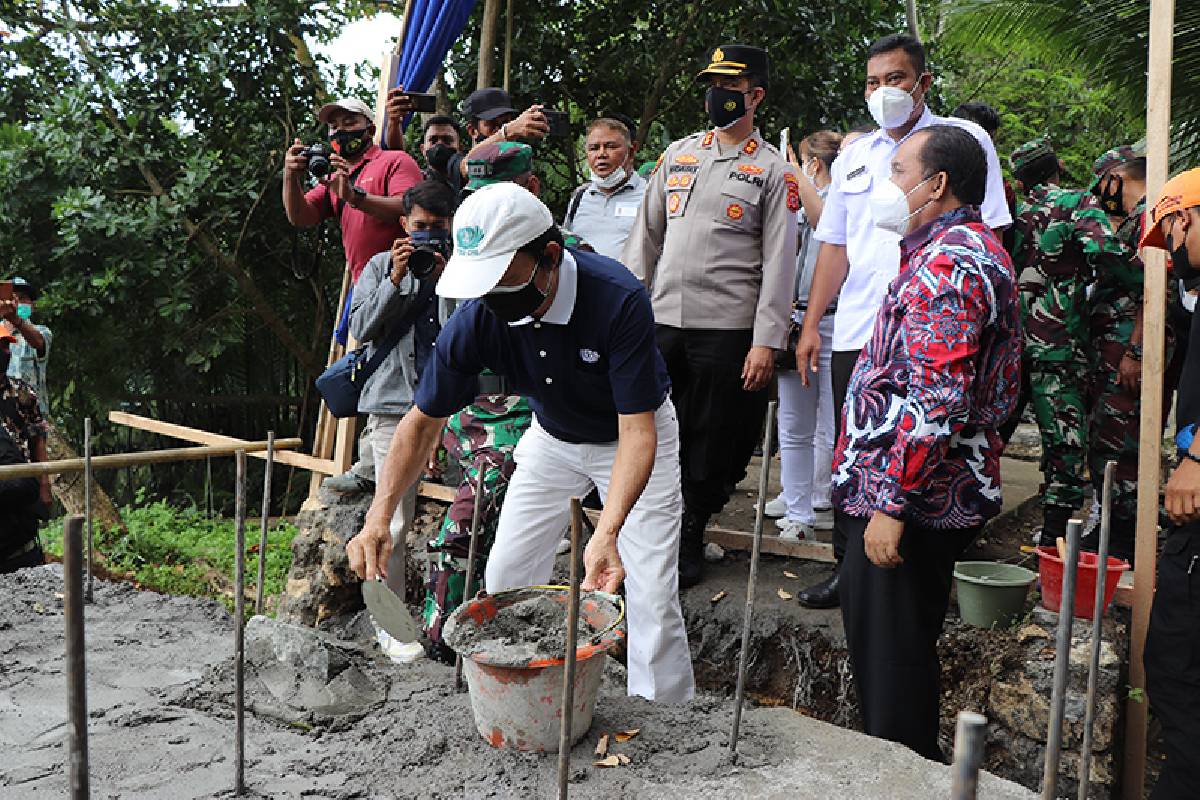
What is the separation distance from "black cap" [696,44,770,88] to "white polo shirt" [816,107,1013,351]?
514 millimetres

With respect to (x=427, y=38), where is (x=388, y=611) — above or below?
below

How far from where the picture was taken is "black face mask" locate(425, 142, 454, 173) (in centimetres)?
443

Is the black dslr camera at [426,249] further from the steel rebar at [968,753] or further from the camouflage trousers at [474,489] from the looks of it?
the steel rebar at [968,753]

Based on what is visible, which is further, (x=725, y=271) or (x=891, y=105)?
(x=725, y=271)

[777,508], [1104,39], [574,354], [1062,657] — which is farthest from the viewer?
[1104,39]

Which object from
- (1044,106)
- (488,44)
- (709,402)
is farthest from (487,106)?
(1044,106)

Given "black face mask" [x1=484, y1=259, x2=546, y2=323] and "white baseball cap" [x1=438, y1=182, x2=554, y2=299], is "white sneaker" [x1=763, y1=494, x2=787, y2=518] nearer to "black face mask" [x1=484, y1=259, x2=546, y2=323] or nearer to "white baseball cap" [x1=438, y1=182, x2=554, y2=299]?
"black face mask" [x1=484, y1=259, x2=546, y2=323]

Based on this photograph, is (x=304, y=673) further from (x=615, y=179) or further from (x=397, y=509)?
(x=615, y=179)

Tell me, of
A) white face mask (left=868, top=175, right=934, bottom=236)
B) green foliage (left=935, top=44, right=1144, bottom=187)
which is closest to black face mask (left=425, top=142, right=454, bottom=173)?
white face mask (left=868, top=175, right=934, bottom=236)

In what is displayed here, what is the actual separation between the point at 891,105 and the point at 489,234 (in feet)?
5.71

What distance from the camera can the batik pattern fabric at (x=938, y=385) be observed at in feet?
7.89

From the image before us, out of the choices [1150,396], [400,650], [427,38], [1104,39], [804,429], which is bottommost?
[400,650]

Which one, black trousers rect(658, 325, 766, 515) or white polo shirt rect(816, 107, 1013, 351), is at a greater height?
white polo shirt rect(816, 107, 1013, 351)

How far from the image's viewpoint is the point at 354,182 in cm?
488
